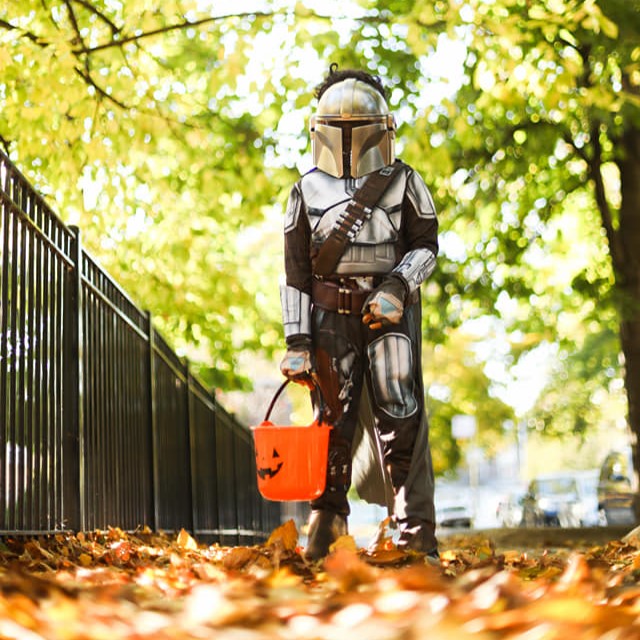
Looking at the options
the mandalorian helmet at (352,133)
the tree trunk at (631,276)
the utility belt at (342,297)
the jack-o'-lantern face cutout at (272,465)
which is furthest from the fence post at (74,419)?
the tree trunk at (631,276)

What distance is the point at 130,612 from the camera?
2.38m

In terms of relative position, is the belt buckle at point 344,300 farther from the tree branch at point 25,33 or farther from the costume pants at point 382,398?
the tree branch at point 25,33

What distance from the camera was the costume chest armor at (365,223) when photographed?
5359 millimetres

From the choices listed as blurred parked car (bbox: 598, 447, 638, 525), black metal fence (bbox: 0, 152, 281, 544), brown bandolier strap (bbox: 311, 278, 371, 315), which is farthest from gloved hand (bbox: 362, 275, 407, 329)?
blurred parked car (bbox: 598, 447, 638, 525)

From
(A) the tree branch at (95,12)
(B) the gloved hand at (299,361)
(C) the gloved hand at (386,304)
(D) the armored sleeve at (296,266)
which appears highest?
(A) the tree branch at (95,12)

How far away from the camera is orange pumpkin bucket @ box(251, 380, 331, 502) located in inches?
195

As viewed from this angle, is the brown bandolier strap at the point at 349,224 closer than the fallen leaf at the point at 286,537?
No

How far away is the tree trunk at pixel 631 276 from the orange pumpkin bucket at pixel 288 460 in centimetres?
837

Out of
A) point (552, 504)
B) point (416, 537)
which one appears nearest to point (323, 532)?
point (416, 537)

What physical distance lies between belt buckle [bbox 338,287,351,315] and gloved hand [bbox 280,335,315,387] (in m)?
0.22

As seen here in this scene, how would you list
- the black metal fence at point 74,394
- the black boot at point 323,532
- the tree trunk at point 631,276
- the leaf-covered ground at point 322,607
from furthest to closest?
1. the tree trunk at point 631,276
2. the black boot at point 323,532
3. the black metal fence at point 74,394
4. the leaf-covered ground at point 322,607

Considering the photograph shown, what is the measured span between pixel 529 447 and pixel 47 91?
61.8 meters

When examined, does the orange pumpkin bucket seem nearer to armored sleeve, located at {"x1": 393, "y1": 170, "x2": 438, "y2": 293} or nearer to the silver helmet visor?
armored sleeve, located at {"x1": 393, "y1": 170, "x2": 438, "y2": 293}

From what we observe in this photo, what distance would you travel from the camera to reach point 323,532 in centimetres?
521
